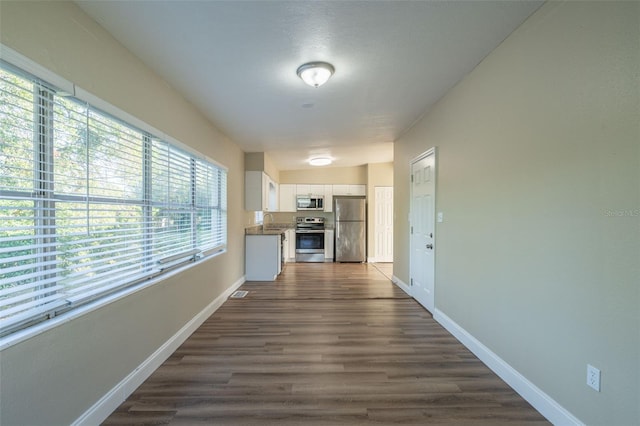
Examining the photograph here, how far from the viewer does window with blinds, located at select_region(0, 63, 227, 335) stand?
49.1 inches

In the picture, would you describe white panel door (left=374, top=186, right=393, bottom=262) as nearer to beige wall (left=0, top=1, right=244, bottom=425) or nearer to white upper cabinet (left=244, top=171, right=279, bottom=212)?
white upper cabinet (left=244, top=171, right=279, bottom=212)

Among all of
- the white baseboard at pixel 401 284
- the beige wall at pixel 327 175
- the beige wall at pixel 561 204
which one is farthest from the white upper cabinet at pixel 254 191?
the beige wall at pixel 561 204

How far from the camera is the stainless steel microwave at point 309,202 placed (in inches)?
292

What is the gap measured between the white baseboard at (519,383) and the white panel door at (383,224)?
14.4ft

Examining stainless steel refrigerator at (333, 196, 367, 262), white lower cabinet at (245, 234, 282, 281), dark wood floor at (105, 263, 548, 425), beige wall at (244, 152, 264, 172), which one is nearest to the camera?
dark wood floor at (105, 263, 548, 425)

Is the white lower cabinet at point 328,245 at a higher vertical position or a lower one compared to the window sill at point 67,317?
lower

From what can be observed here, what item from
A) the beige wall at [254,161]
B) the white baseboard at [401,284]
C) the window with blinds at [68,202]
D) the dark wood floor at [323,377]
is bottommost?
the dark wood floor at [323,377]

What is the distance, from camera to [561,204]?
1621 mm

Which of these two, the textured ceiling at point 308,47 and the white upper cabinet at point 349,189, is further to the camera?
the white upper cabinet at point 349,189

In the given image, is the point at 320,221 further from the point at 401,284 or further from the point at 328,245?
the point at 401,284

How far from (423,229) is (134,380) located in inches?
131

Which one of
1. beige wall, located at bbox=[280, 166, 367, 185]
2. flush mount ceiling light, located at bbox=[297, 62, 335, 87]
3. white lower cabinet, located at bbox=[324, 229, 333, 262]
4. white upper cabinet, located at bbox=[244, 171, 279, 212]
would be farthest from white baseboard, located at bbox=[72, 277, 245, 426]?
beige wall, located at bbox=[280, 166, 367, 185]

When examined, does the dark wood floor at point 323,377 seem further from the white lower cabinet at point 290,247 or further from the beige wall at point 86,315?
the white lower cabinet at point 290,247

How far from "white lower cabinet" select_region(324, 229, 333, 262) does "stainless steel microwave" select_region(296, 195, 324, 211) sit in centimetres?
73
